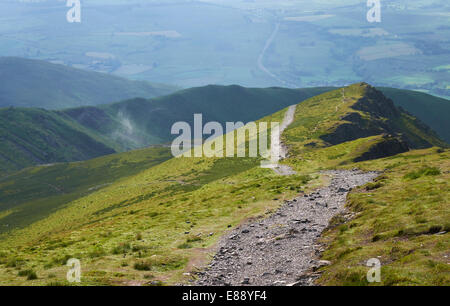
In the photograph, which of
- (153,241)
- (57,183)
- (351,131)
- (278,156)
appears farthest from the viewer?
(57,183)

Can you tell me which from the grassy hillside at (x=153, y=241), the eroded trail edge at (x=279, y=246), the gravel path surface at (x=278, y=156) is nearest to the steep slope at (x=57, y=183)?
the gravel path surface at (x=278, y=156)

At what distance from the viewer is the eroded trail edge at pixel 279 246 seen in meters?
21.6

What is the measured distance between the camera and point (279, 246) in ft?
86.2

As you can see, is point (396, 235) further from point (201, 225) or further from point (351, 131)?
point (351, 131)

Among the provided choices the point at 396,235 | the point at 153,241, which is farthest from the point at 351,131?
the point at 396,235

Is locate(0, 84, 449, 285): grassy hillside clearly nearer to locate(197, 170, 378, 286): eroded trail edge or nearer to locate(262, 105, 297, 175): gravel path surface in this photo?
locate(197, 170, 378, 286): eroded trail edge

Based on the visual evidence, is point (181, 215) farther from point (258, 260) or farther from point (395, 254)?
point (395, 254)

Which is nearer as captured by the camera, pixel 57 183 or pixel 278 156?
pixel 278 156

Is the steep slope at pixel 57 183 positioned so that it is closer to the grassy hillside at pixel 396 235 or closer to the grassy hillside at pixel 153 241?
the grassy hillside at pixel 153 241

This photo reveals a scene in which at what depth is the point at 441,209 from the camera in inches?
989

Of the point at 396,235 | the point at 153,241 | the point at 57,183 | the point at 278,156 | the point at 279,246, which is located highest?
the point at 57,183
